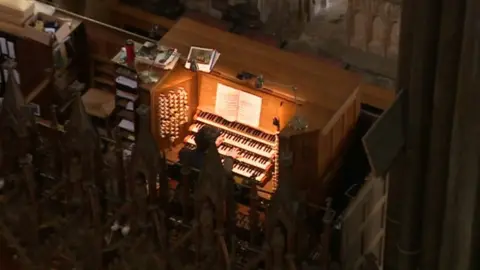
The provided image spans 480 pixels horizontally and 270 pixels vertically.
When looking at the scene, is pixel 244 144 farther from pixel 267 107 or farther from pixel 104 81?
pixel 104 81

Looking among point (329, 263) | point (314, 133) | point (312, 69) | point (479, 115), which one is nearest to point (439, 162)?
point (479, 115)

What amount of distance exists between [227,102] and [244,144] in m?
0.43

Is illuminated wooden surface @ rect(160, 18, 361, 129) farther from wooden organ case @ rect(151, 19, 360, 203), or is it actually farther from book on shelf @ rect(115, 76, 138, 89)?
book on shelf @ rect(115, 76, 138, 89)

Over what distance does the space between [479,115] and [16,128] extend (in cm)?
430

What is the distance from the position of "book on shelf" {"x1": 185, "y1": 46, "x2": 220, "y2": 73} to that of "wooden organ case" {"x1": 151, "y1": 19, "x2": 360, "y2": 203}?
0.07 meters

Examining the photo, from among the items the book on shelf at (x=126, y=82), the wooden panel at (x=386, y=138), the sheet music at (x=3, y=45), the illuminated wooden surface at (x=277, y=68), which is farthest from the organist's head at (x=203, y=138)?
the wooden panel at (x=386, y=138)

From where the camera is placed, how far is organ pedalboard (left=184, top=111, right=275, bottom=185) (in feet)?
41.5

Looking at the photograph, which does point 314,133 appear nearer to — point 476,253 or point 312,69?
point 312,69

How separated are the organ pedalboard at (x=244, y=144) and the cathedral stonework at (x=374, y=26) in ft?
6.45

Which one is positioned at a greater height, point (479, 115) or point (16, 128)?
point (479, 115)

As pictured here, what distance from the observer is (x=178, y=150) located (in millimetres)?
12930

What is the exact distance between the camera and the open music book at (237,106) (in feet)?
41.7

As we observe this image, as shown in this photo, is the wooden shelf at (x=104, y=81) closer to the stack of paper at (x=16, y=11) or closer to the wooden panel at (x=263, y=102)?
the stack of paper at (x=16, y=11)

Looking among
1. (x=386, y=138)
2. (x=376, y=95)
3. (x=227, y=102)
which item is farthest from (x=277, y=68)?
(x=386, y=138)
